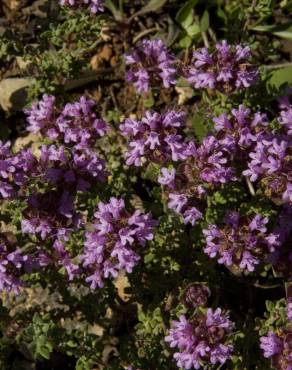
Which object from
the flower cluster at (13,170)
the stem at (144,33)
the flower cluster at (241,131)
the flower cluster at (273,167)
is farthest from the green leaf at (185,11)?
the flower cluster at (13,170)

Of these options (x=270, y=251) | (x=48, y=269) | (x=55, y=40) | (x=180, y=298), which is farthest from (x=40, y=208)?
(x=55, y=40)

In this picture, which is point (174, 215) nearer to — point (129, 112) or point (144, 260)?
point (144, 260)

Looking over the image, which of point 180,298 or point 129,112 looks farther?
point 129,112

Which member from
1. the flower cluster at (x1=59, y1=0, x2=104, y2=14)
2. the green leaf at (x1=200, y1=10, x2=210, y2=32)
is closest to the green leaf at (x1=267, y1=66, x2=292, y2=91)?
the green leaf at (x1=200, y1=10, x2=210, y2=32)

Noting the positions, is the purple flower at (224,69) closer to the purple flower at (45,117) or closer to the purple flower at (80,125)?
the purple flower at (80,125)

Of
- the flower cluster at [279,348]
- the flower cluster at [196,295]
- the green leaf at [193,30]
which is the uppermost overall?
the green leaf at [193,30]
